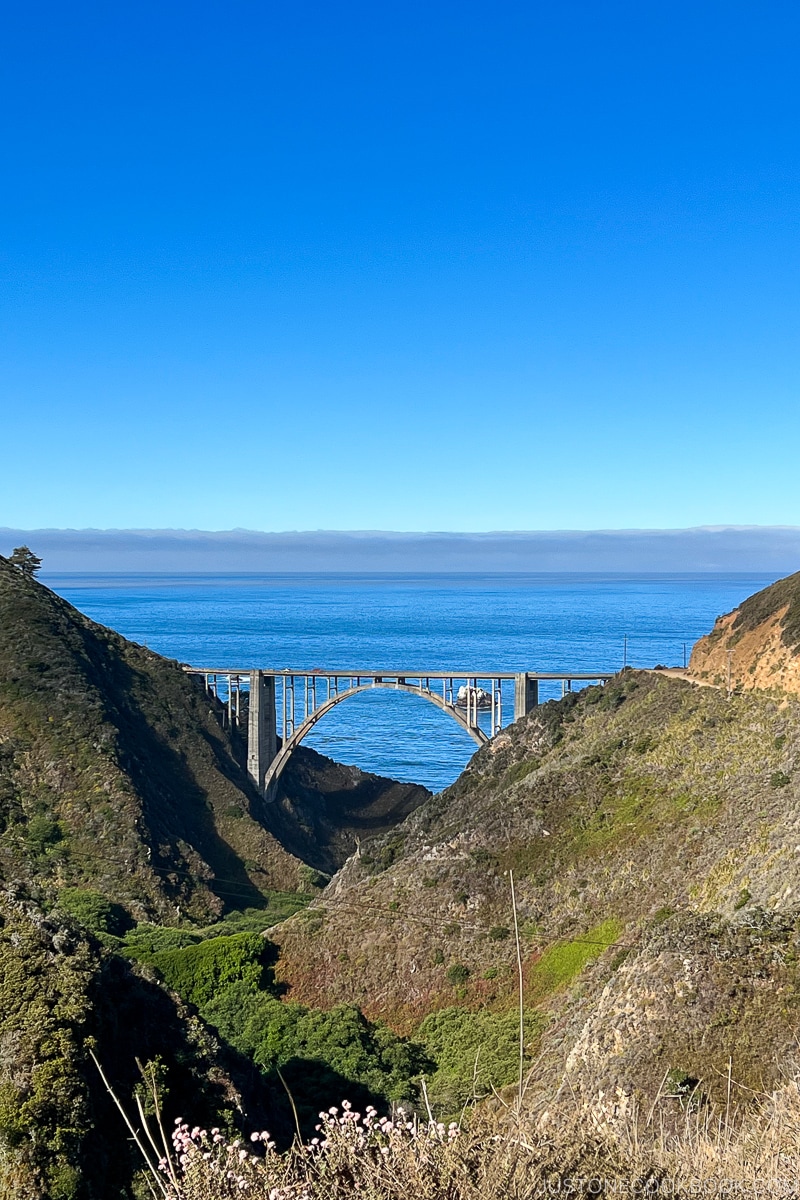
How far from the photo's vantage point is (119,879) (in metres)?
51.9

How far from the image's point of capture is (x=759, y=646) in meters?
47.8

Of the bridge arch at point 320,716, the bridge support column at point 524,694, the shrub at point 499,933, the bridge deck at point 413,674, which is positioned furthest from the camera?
the bridge arch at point 320,716

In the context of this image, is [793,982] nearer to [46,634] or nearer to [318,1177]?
[318,1177]

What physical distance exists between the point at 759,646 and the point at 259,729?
39.2 metres

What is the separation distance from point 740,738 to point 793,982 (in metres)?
19.3

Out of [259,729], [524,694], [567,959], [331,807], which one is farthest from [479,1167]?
[331,807]

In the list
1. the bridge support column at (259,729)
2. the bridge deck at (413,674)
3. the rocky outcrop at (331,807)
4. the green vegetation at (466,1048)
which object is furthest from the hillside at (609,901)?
the bridge support column at (259,729)

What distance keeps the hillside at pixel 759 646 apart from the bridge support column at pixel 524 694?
1506cm

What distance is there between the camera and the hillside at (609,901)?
74.6ft

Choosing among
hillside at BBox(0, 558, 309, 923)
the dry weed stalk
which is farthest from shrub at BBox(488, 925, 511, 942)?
the dry weed stalk

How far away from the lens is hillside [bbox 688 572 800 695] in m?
44.8

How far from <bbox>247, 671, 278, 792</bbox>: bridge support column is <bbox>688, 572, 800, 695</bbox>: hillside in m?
33.8

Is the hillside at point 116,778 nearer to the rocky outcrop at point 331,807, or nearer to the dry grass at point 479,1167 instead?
the rocky outcrop at point 331,807

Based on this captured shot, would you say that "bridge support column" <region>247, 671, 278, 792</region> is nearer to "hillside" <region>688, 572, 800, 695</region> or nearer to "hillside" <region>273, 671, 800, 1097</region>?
"hillside" <region>273, 671, 800, 1097</region>
